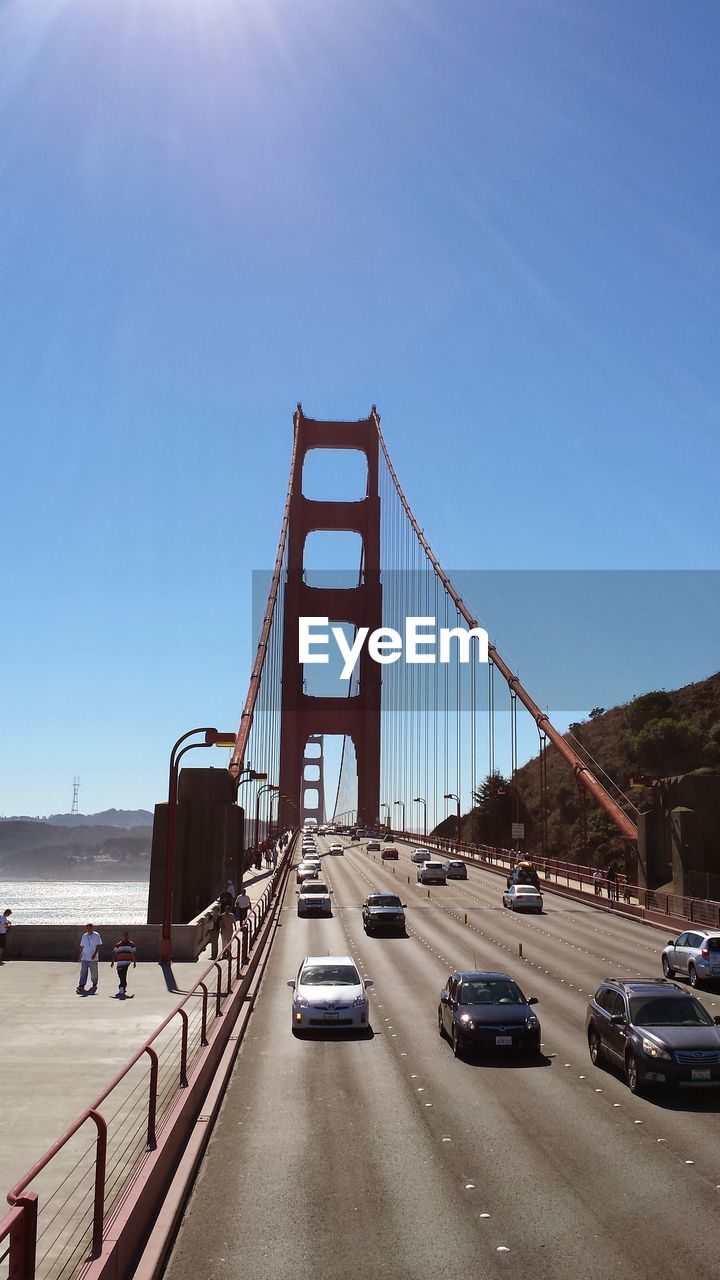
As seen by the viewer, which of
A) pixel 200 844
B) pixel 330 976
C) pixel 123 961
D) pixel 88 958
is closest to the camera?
pixel 330 976

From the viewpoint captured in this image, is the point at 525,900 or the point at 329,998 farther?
the point at 525,900

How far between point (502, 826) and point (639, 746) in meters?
18.4

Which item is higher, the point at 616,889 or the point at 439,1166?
the point at 616,889

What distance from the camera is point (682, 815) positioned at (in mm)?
45938

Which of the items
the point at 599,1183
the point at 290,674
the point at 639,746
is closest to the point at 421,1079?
the point at 599,1183

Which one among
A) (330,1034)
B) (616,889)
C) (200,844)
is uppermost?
(200,844)

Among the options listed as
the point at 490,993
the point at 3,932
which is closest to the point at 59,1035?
the point at 490,993

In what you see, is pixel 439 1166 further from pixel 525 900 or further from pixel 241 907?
pixel 525 900

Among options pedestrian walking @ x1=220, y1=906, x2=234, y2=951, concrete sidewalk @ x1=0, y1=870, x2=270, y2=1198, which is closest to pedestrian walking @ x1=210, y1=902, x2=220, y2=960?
pedestrian walking @ x1=220, y1=906, x2=234, y2=951

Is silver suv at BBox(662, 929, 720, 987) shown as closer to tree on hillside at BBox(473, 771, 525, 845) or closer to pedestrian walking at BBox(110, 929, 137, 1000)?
pedestrian walking at BBox(110, 929, 137, 1000)

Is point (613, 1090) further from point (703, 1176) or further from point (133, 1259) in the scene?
point (133, 1259)

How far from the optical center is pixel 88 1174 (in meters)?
→ 9.57

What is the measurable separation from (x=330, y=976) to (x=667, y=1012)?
7372 mm

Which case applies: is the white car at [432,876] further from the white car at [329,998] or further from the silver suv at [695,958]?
the white car at [329,998]
